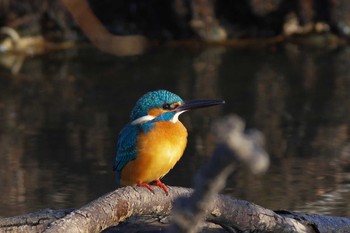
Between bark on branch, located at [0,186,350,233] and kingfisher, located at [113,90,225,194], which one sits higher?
kingfisher, located at [113,90,225,194]

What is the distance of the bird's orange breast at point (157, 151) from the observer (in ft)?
12.2

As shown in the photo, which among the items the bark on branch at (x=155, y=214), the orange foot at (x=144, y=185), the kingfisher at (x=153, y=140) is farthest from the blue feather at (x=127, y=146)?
the bark on branch at (x=155, y=214)

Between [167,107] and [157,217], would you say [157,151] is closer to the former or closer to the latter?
Answer: [167,107]

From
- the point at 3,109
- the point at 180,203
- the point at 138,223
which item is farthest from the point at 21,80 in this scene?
the point at 180,203

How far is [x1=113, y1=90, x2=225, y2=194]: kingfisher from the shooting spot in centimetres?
373

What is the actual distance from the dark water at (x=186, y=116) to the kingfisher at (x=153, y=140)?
154 cm

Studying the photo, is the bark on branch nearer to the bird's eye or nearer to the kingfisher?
the kingfisher

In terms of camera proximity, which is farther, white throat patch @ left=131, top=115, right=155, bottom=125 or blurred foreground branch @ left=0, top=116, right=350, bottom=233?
white throat patch @ left=131, top=115, right=155, bottom=125

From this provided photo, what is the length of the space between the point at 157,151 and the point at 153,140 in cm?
6

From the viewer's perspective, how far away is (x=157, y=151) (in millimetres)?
3732

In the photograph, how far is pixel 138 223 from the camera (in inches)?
163

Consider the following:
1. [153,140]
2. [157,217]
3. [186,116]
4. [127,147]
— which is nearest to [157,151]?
[153,140]

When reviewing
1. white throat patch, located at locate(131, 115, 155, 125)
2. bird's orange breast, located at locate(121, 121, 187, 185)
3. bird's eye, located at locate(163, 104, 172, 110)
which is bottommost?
bird's orange breast, located at locate(121, 121, 187, 185)

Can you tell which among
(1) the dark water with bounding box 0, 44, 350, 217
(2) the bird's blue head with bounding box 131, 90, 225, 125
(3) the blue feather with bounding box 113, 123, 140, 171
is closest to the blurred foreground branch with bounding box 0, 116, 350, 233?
(3) the blue feather with bounding box 113, 123, 140, 171
